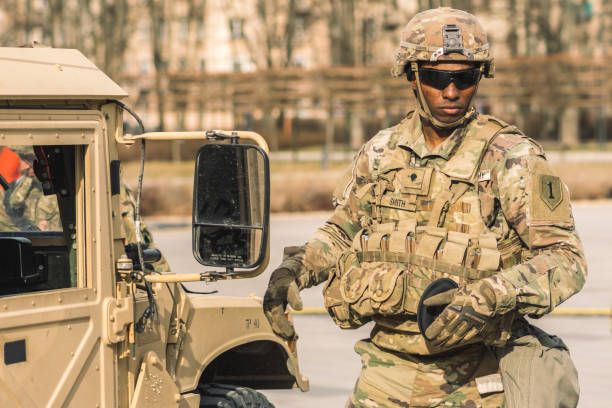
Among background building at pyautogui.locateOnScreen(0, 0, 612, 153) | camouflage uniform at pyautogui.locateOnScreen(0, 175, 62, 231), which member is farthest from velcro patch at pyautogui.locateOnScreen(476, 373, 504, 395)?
background building at pyautogui.locateOnScreen(0, 0, 612, 153)

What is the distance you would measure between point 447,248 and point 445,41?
28.3 inches

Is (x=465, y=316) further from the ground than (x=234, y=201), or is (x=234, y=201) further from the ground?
(x=234, y=201)

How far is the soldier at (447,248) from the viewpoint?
385 centimetres

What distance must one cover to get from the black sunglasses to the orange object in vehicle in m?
1.42

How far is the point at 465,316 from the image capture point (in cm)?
364

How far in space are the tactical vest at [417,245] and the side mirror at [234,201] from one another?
0.53 meters

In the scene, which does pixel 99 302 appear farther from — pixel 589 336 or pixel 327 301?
pixel 589 336

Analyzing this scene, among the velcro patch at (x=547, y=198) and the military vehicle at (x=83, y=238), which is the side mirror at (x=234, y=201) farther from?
the velcro patch at (x=547, y=198)

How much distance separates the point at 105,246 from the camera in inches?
152

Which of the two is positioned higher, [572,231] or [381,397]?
[572,231]

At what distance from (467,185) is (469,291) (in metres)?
0.52

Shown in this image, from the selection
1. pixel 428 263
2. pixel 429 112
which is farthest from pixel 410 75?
pixel 428 263

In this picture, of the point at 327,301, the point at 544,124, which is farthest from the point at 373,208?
the point at 544,124

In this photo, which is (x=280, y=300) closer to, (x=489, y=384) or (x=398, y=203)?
(x=398, y=203)
